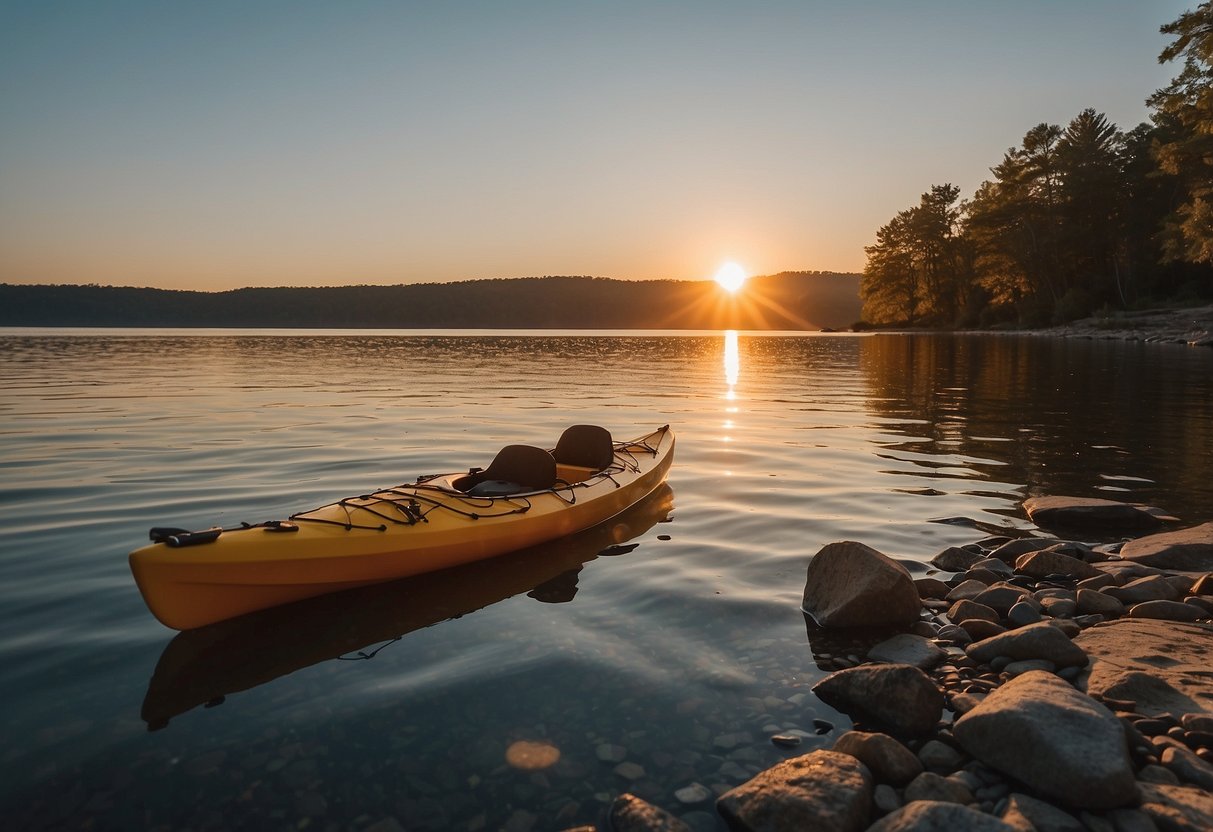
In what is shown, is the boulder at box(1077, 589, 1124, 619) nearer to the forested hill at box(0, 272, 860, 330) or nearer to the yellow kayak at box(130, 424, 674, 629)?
the yellow kayak at box(130, 424, 674, 629)

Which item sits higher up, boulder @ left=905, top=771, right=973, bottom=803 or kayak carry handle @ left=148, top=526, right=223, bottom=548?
kayak carry handle @ left=148, top=526, right=223, bottom=548

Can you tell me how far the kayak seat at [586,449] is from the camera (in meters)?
10.0

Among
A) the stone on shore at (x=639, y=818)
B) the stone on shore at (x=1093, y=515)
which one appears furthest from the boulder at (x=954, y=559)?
the stone on shore at (x=639, y=818)

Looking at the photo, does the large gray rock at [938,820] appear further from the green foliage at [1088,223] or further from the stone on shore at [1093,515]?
the green foliage at [1088,223]

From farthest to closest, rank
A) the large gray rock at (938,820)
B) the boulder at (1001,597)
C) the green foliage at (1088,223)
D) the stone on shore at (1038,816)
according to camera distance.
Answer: the green foliage at (1088,223) → the boulder at (1001,597) → the stone on shore at (1038,816) → the large gray rock at (938,820)

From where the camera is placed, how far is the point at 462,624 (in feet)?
19.5

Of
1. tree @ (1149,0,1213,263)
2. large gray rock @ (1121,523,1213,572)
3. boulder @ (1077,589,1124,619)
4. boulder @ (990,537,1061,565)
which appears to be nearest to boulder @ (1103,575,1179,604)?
boulder @ (1077,589,1124,619)

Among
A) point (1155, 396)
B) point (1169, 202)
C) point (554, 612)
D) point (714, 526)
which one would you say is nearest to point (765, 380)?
point (1155, 396)

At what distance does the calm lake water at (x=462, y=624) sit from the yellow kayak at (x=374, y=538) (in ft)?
0.87

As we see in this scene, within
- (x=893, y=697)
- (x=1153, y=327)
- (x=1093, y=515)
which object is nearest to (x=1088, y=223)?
(x=1153, y=327)

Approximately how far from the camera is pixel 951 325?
8112 centimetres

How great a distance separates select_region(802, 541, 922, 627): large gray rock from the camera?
5672 millimetres

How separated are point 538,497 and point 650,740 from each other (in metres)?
4.00

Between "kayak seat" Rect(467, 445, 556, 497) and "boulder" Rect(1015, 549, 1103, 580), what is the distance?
4.83 metres
